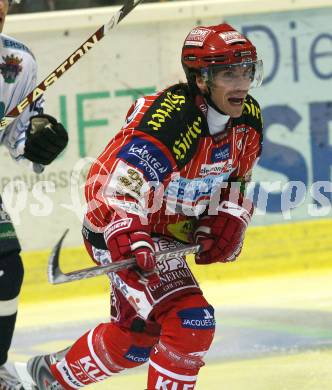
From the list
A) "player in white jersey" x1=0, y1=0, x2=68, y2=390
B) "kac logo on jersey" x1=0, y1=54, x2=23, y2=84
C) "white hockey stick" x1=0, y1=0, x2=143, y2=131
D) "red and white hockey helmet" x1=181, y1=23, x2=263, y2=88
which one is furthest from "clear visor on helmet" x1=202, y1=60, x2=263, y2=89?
"kac logo on jersey" x1=0, y1=54, x2=23, y2=84

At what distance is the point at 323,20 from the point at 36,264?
191cm

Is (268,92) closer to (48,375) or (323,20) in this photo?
(323,20)

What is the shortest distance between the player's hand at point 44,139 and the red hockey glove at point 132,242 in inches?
22.9

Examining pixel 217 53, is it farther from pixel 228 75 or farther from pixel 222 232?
pixel 222 232

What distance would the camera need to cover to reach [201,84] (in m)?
3.56

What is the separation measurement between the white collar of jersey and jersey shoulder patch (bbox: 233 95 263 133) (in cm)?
8

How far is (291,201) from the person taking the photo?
6.03 meters

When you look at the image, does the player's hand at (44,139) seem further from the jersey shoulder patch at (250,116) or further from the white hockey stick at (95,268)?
the jersey shoulder patch at (250,116)

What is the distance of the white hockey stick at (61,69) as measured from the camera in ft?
12.3

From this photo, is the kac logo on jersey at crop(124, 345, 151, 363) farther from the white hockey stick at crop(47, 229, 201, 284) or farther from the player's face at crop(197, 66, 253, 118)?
the player's face at crop(197, 66, 253, 118)

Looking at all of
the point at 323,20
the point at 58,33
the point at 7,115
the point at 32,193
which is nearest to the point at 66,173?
the point at 32,193

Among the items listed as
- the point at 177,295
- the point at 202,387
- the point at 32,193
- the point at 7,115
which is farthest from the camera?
the point at 32,193

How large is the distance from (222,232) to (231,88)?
1.59ft

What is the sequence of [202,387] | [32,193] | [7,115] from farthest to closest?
[32,193]
[202,387]
[7,115]
